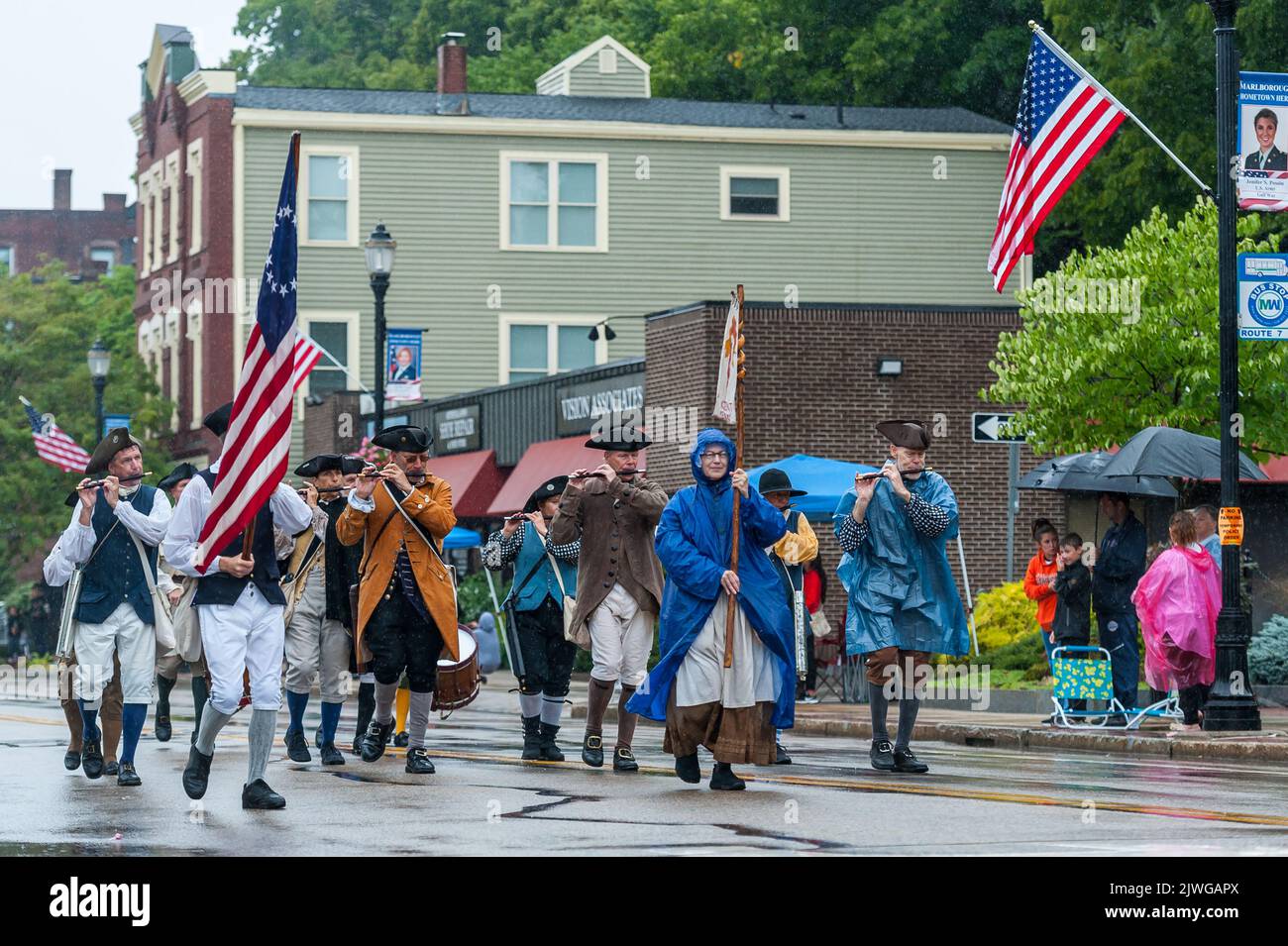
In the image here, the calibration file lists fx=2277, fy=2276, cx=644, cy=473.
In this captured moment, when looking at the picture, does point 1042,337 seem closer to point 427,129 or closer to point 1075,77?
point 1075,77

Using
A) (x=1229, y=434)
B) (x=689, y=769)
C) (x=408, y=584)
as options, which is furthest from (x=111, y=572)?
(x=1229, y=434)

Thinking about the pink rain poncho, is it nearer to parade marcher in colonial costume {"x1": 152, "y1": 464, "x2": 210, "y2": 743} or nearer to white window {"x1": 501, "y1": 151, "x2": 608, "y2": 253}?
parade marcher in colonial costume {"x1": 152, "y1": 464, "x2": 210, "y2": 743}

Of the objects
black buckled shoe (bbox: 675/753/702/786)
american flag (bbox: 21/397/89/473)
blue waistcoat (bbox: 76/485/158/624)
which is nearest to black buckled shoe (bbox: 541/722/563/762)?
black buckled shoe (bbox: 675/753/702/786)

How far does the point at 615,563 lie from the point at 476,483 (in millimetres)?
25047

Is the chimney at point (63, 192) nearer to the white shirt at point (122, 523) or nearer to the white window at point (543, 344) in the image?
the white window at point (543, 344)

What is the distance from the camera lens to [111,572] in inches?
530

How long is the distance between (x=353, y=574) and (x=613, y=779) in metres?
2.66

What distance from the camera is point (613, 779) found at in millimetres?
13180

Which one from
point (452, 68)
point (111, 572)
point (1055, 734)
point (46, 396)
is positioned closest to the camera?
point (111, 572)

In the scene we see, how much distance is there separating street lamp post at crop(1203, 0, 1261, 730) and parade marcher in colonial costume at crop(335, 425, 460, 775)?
6.98m

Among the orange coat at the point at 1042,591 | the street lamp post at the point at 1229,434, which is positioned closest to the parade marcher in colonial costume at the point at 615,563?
the street lamp post at the point at 1229,434

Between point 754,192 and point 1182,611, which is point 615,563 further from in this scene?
point 754,192

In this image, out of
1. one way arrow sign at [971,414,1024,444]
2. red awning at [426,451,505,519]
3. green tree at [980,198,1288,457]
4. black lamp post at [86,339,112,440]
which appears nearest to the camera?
green tree at [980,198,1288,457]

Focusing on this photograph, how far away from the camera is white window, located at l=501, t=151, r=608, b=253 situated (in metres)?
45.5
